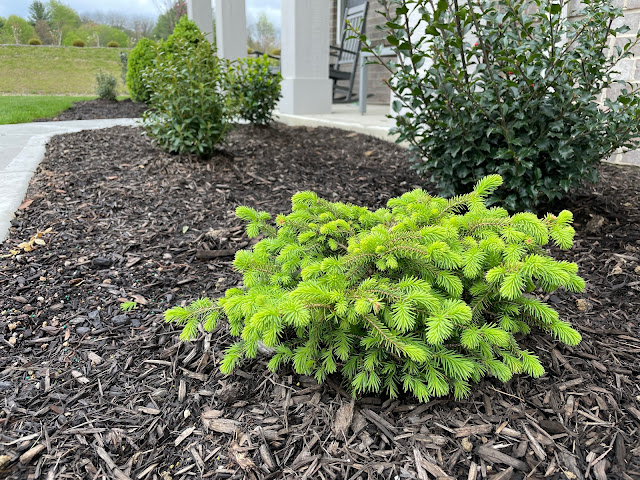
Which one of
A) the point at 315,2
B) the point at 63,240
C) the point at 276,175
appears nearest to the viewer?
the point at 63,240

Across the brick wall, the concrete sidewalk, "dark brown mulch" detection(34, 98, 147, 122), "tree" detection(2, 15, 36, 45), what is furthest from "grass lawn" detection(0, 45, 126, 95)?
the brick wall

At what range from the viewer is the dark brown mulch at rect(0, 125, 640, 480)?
1334mm

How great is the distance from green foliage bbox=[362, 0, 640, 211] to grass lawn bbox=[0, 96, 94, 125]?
4732mm

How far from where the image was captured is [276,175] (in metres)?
3.87

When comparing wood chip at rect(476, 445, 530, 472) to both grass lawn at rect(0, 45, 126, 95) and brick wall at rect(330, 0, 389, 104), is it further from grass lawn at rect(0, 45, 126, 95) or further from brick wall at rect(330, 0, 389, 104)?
brick wall at rect(330, 0, 389, 104)

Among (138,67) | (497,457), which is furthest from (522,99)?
(138,67)

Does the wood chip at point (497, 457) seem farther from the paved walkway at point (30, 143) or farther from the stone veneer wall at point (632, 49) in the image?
the stone veneer wall at point (632, 49)

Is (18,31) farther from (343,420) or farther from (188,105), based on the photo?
(343,420)

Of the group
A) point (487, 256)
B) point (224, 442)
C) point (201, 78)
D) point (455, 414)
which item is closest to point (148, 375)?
point (224, 442)

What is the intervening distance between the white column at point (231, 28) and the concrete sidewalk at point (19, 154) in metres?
2.56

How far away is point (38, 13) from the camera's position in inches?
187

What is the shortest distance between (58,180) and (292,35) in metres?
4.24

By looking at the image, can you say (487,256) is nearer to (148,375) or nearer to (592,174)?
(148,375)

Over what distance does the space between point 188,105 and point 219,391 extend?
9.93 feet
